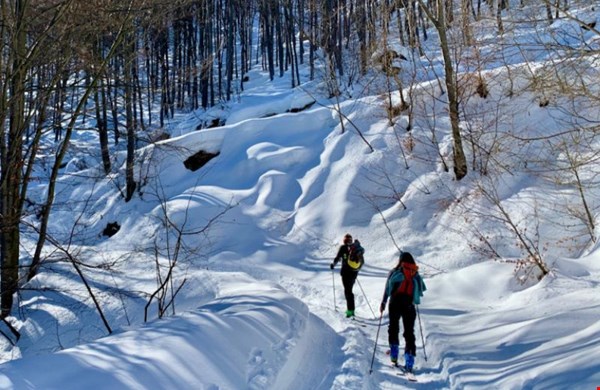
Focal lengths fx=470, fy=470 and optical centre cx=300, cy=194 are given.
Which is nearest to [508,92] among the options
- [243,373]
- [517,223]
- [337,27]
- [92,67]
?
[517,223]

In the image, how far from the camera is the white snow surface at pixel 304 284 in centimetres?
505

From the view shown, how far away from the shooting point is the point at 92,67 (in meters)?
9.62

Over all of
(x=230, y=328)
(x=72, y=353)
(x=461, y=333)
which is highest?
(x=72, y=353)

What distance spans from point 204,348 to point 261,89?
36509 mm

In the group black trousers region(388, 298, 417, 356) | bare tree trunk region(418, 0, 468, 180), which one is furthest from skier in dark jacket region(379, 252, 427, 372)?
bare tree trunk region(418, 0, 468, 180)

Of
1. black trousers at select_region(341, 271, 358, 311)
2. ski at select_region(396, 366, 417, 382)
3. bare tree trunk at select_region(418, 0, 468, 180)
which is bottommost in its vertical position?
black trousers at select_region(341, 271, 358, 311)

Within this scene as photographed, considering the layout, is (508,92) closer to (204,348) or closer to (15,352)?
(204,348)

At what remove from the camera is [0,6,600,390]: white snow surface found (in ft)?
16.6

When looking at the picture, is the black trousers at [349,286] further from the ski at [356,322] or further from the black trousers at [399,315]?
the black trousers at [399,315]

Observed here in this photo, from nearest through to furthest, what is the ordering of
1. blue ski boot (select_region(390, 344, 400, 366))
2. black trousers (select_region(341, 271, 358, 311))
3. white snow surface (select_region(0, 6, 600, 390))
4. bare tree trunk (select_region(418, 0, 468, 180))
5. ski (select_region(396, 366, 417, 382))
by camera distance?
white snow surface (select_region(0, 6, 600, 390)), ski (select_region(396, 366, 417, 382)), blue ski boot (select_region(390, 344, 400, 366)), black trousers (select_region(341, 271, 358, 311)), bare tree trunk (select_region(418, 0, 468, 180))

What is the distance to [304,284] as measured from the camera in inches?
507

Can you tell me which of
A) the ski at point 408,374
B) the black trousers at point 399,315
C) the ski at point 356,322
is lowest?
the ski at point 356,322

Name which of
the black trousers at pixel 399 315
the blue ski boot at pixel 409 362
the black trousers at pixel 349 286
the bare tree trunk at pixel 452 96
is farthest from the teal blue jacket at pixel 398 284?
the bare tree trunk at pixel 452 96

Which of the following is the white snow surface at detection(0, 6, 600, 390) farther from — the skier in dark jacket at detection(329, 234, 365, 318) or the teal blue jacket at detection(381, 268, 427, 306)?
the teal blue jacket at detection(381, 268, 427, 306)
